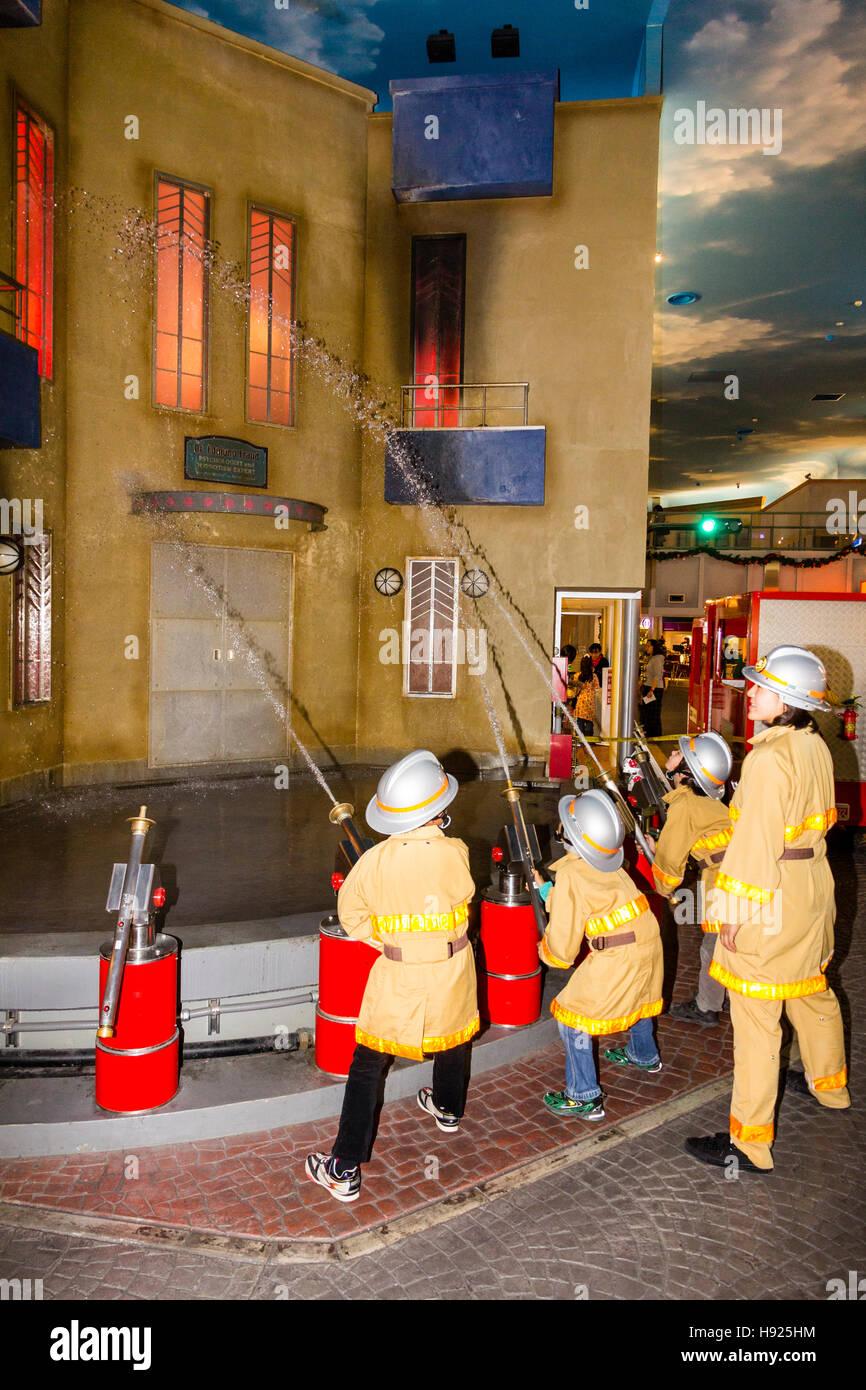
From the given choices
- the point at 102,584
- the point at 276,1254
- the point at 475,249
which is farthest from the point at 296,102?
the point at 276,1254

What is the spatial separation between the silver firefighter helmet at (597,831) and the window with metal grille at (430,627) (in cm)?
872

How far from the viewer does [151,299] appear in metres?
11.0

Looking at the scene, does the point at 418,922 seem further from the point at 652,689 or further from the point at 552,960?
the point at 652,689

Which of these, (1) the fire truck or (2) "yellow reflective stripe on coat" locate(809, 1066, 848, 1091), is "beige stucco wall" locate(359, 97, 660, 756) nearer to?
(1) the fire truck

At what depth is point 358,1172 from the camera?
4062 millimetres

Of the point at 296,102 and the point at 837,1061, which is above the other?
the point at 296,102

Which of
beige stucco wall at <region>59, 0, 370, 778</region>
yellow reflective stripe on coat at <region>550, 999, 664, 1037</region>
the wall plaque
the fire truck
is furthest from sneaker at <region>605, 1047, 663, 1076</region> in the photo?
the wall plaque

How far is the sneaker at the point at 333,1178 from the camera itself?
4.00 m

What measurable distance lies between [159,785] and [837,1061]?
345 inches

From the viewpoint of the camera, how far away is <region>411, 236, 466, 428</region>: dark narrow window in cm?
1305

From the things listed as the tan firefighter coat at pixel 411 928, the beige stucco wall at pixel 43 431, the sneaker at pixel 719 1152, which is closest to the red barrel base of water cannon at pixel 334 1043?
the tan firefighter coat at pixel 411 928

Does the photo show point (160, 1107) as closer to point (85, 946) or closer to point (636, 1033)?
point (85, 946)

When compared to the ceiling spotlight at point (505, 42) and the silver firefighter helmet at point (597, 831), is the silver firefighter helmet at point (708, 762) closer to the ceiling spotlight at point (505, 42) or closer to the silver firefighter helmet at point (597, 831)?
the silver firefighter helmet at point (597, 831)

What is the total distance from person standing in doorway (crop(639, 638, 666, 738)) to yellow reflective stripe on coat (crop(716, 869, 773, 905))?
43.8ft
